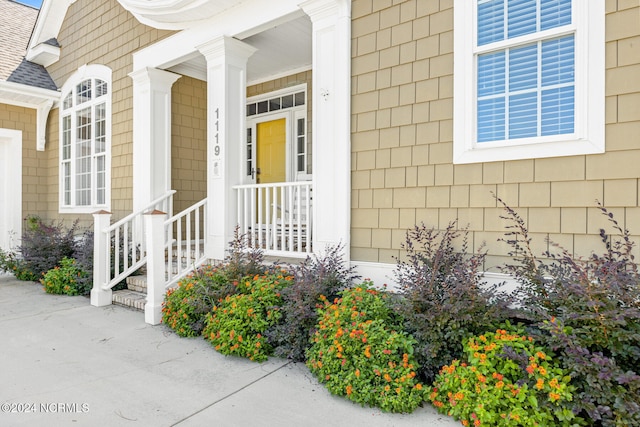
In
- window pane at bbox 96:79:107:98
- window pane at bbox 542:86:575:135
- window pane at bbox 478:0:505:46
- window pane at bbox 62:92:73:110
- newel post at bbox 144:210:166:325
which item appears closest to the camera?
window pane at bbox 542:86:575:135

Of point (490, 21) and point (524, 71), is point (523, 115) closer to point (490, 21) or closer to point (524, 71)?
point (524, 71)

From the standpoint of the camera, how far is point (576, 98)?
2826mm

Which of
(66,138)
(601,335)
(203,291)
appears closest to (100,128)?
(66,138)

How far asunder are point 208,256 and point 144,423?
2680 millimetres

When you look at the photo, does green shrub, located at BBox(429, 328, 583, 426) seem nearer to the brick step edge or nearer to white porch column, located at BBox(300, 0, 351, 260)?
white porch column, located at BBox(300, 0, 351, 260)

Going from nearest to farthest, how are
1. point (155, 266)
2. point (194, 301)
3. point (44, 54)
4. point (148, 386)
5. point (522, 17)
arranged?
point (148, 386)
point (522, 17)
point (194, 301)
point (155, 266)
point (44, 54)

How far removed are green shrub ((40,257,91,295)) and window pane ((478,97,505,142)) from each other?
5.02m

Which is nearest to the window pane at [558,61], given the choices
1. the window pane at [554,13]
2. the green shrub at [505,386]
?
the window pane at [554,13]

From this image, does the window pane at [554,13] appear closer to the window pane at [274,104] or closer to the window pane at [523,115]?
Result: the window pane at [523,115]

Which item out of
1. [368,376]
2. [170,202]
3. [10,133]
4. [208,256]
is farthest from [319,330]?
[10,133]

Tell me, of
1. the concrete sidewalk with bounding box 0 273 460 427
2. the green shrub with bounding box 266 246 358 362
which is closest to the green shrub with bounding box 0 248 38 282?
the concrete sidewalk with bounding box 0 273 460 427

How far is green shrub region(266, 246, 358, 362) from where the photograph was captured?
3.18 meters

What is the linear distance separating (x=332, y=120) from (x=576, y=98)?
197cm

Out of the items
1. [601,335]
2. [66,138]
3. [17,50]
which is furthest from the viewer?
[17,50]
